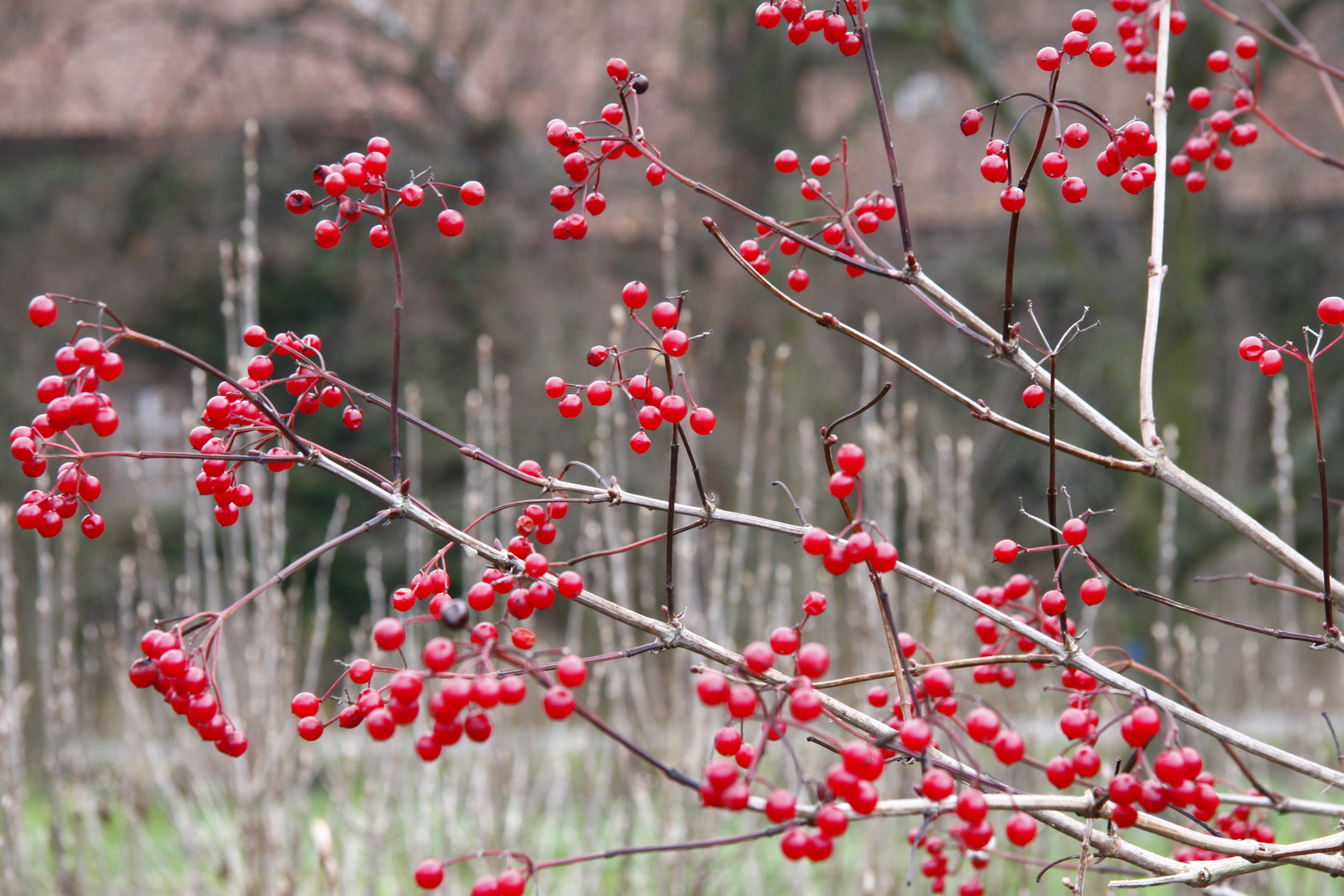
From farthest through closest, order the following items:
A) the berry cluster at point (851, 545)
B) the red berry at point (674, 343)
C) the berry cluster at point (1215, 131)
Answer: the berry cluster at point (1215, 131) → the red berry at point (674, 343) → the berry cluster at point (851, 545)

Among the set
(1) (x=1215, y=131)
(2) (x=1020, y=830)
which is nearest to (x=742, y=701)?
(2) (x=1020, y=830)

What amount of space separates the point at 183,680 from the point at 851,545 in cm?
52

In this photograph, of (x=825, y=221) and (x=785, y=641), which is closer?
(x=785, y=641)

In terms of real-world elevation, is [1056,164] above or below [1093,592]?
above

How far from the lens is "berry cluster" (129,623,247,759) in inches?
31.1

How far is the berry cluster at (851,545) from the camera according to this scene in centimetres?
75

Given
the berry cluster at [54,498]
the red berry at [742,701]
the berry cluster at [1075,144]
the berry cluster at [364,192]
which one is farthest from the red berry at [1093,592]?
the berry cluster at [54,498]

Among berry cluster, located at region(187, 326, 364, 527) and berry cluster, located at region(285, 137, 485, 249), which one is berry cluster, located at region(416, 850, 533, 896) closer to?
berry cluster, located at region(187, 326, 364, 527)

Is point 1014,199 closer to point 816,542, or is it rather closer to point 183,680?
point 816,542

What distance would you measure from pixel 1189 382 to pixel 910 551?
422cm

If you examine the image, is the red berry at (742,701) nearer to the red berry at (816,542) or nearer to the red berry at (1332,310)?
the red berry at (816,542)

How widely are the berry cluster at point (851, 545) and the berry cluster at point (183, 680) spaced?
0.48 metres

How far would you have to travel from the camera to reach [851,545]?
29.4 inches

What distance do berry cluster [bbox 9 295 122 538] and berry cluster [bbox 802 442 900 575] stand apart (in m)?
0.54
